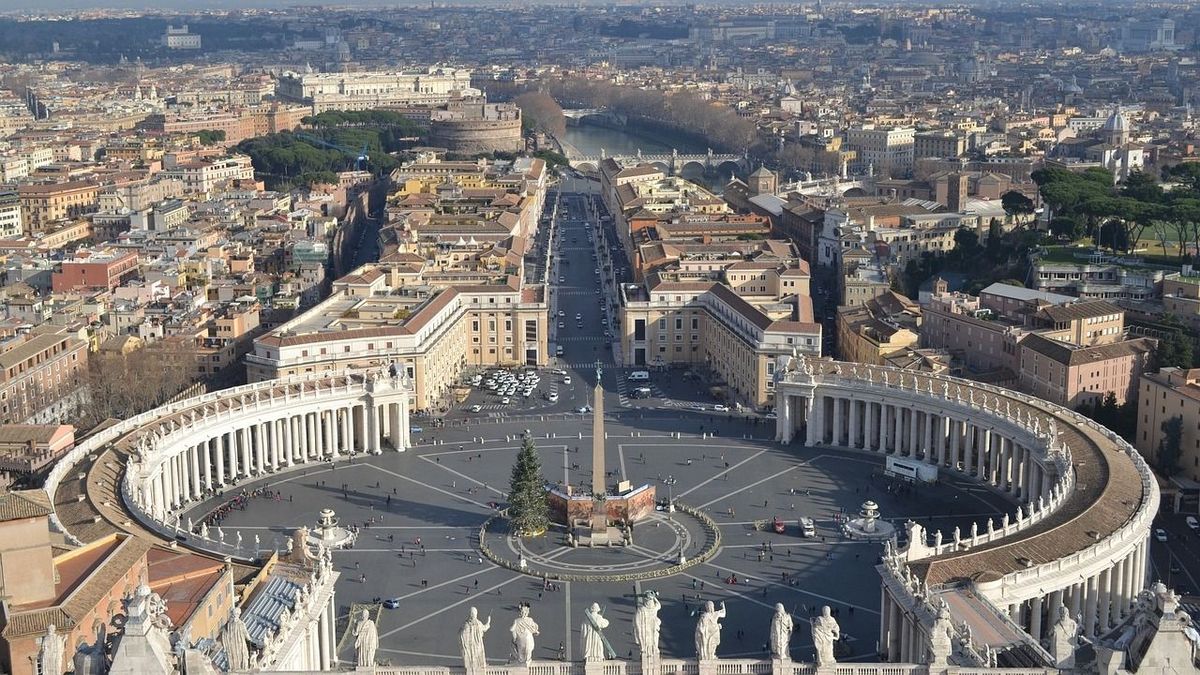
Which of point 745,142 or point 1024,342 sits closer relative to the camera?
point 1024,342

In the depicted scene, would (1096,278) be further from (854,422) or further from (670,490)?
(670,490)

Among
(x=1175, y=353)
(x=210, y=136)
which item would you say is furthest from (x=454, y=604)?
(x=210, y=136)

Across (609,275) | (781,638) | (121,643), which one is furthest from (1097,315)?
(121,643)

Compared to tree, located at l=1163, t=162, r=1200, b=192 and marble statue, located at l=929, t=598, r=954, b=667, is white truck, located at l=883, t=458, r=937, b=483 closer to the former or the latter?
marble statue, located at l=929, t=598, r=954, b=667

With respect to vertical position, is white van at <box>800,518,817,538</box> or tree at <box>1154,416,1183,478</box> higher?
tree at <box>1154,416,1183,478</box>

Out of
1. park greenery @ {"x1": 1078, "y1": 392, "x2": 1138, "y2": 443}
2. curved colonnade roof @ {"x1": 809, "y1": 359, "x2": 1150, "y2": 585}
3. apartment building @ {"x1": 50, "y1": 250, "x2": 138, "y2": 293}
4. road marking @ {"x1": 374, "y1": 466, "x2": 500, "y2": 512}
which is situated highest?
apartment building @ {"x1": 50, "y1": 250, "x2": 138, "y2": 293}

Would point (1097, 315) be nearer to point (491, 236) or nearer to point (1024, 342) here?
point (1024, 342)

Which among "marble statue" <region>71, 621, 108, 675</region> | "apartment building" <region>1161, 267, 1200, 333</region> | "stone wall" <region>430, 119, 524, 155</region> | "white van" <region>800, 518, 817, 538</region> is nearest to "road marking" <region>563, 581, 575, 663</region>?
"white van" <region>800, 518, 817, 538</region>
